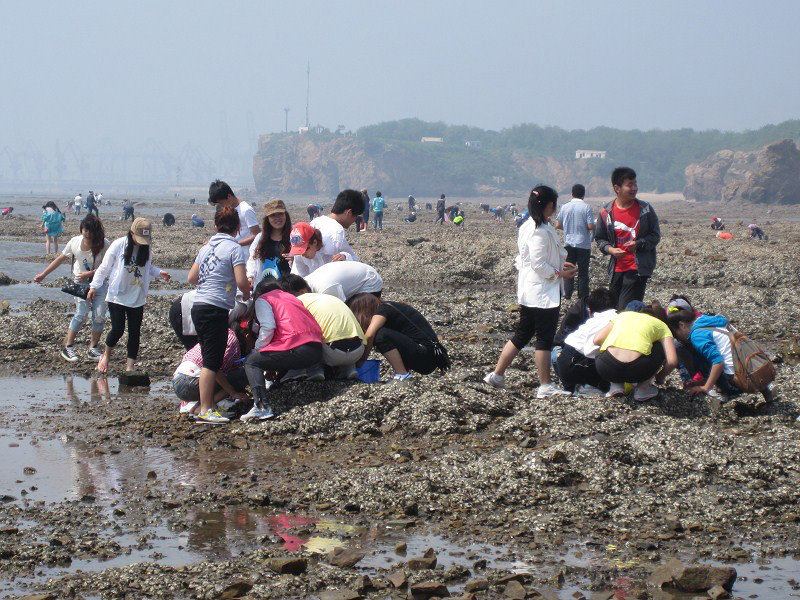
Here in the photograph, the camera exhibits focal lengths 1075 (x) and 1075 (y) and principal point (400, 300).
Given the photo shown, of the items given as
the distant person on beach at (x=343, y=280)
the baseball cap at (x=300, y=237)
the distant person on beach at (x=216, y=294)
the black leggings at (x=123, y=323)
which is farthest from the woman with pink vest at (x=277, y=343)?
the black leggings at (x=123, y=323)

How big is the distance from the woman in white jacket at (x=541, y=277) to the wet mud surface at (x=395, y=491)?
0.49m

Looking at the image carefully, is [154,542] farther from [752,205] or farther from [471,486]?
[752,205]

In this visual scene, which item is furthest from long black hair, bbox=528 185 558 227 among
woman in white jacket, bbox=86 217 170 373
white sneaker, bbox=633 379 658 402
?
woman in white jacket, bbox=86 217 170 373

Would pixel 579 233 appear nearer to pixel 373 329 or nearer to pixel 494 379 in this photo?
pixel 494 379

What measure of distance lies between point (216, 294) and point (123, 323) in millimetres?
2809

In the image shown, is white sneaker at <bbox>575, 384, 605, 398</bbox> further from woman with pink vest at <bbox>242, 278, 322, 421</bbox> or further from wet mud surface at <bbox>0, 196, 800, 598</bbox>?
woman with pink vest at <bbox>242, 278, 322, 421</bbox>

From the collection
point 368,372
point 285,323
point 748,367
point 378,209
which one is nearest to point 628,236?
point 748,367

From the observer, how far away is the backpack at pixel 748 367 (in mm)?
8656

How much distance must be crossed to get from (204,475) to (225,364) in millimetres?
1909

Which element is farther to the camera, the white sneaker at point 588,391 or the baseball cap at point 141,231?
the baseball cap at point 141,231

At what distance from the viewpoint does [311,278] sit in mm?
9375

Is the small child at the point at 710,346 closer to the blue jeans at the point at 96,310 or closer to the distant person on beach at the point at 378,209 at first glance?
the blue jeans at the point at 96,310

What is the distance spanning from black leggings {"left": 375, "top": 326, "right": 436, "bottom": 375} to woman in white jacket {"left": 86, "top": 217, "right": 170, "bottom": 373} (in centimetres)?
262

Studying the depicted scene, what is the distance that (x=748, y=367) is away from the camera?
8.66m
